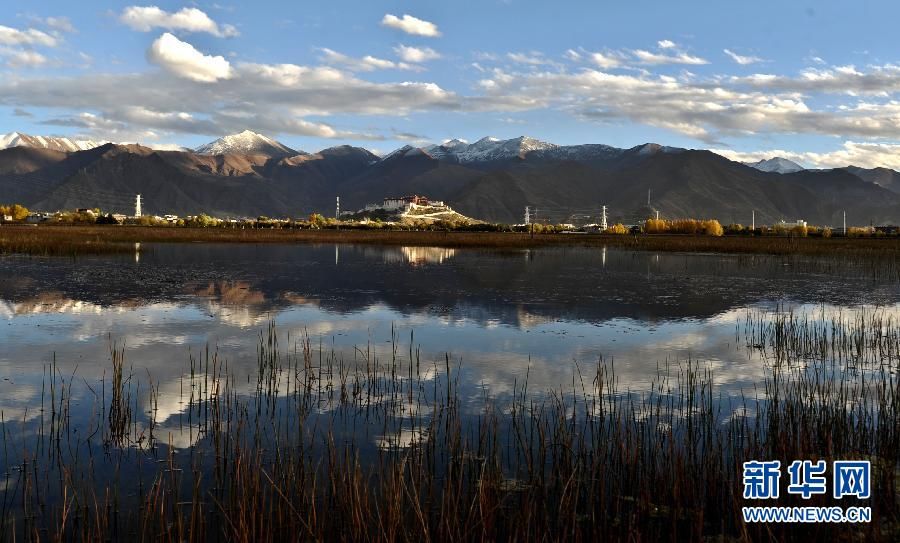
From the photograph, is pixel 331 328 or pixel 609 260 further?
A: pixel 609 260

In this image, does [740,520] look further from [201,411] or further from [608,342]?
[608,342]

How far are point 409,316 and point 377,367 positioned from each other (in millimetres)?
10310

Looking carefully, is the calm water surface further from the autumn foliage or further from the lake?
the autumn foliage

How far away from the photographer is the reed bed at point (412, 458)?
8.51 metres

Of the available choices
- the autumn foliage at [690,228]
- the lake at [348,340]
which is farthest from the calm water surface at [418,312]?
the autumn foliage at [690,228]

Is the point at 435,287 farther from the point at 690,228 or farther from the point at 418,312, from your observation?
the point at 690,228

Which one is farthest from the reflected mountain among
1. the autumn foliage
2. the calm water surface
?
the autumn foliage

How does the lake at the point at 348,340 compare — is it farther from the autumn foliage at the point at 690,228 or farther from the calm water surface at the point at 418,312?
the autumn foliage at the point at 690,228

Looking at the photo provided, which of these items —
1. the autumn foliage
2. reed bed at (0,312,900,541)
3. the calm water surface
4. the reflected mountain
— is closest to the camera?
reed bed at (0,312,900,541)

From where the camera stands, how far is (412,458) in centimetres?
1022

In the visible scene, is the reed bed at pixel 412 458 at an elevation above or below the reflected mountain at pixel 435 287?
below

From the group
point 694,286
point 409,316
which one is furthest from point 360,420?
point 694,286

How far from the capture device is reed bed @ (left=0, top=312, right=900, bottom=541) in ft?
27.9

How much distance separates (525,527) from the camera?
812 centimetres
